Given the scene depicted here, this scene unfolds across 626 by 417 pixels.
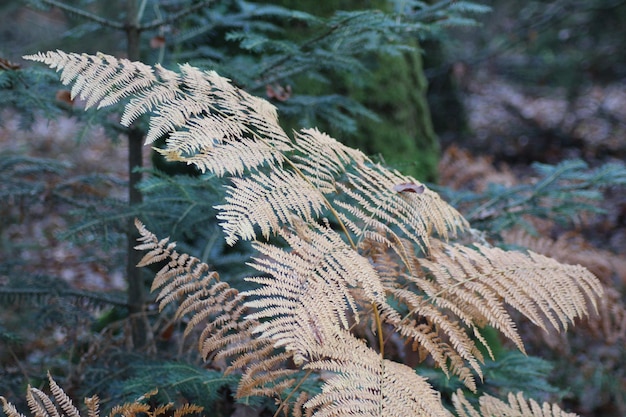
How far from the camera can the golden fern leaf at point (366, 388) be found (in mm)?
1116

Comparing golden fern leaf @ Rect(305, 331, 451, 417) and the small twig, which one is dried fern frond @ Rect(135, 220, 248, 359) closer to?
golden fern leaf @ Rect(305, 331, 451, 417)

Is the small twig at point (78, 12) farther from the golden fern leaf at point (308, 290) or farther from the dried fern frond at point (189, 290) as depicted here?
the golden fern leaf at point (308, 290)

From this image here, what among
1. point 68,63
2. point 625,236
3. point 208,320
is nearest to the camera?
point 68,63

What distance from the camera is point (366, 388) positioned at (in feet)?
3.84

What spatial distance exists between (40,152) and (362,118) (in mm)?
6479

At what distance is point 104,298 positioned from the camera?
2168 mm

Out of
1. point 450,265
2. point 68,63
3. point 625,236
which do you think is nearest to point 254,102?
point 68,63

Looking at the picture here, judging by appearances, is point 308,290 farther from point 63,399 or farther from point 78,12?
point 78,12

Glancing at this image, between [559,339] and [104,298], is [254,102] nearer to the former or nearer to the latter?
[104,298]

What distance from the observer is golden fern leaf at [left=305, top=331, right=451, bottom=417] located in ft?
3.66

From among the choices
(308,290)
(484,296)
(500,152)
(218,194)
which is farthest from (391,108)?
(500,152)

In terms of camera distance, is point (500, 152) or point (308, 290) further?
point (500, 152)

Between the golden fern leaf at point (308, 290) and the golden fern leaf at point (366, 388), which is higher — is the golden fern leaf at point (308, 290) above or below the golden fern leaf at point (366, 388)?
above

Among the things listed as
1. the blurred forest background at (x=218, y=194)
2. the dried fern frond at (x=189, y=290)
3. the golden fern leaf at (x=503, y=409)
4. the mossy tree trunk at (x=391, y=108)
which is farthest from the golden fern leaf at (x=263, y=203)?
the mossy tree trunk at (x=391, y=108)
